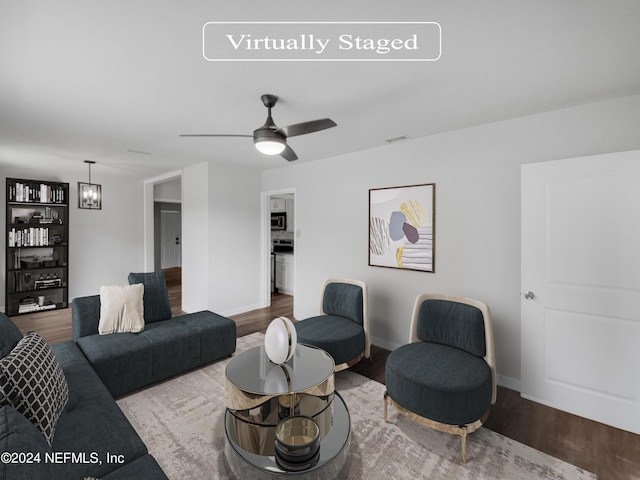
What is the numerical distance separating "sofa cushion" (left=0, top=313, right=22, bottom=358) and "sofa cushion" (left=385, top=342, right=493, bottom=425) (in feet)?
8.01

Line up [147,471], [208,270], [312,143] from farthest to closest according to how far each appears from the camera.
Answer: [208,270]
[312,143]
[147,471]

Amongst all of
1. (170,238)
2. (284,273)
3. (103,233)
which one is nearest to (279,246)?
(284,273)

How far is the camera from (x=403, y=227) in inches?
140

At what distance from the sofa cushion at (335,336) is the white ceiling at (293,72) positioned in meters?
2.00

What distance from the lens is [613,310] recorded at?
2307 mm

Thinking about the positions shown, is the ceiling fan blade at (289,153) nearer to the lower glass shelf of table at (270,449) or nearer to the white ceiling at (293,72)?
the white ceiling at (293,72)

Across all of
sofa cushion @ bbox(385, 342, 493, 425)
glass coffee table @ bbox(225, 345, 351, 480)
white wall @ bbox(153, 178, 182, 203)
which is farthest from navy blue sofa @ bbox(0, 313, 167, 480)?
white wall @ bbox(153, 178, 182, 203)

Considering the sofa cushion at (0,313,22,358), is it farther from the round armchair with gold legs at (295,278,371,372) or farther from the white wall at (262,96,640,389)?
the white wall at (262,96,640,389)

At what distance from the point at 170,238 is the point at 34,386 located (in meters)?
7.99

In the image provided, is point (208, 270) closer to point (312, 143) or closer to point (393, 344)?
point (312, 143)

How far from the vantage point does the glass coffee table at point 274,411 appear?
1.63m

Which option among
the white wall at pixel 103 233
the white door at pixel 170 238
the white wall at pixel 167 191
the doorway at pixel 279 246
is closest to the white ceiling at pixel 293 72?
the doorway at pixel 279 246

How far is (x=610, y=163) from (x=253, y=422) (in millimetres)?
3096

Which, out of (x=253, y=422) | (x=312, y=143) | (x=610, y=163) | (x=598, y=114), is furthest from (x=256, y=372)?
(x=598, y=114)
